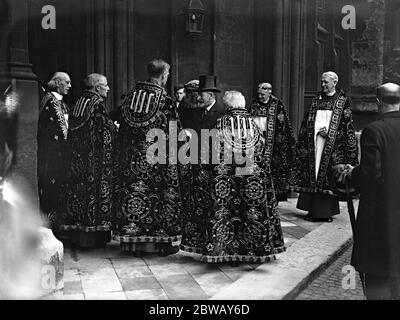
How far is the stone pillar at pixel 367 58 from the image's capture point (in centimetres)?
1354

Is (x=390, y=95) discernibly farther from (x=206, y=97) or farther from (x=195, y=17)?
(x=195, y=17)

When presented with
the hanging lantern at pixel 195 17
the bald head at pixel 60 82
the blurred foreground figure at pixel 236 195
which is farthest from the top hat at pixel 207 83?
the hanging lantern at pixel 195 17

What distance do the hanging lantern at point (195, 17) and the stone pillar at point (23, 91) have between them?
372 cm

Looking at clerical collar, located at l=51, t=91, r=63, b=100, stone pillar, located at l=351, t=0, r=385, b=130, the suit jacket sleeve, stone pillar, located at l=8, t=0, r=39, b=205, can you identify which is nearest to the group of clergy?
clerical collar, located at l=51, t=91, r=63, b=100

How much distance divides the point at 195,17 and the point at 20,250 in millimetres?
6786

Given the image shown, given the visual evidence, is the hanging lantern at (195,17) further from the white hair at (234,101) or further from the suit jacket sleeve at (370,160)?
the suit jacket sleeve at (370,160)

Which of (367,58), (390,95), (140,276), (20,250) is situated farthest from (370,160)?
(367,58)

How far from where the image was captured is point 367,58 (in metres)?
13.9

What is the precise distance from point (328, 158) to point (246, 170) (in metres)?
2.86

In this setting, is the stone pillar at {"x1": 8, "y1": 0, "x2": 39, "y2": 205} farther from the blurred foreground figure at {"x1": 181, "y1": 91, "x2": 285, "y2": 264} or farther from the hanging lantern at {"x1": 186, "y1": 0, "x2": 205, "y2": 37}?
the hanging lantern at {"x1": 186, "y1": 0, "x2": 205, "y2": 37}

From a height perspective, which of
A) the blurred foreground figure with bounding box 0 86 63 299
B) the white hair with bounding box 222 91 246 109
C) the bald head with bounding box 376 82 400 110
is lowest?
the blurred foreground figure with bounding box 0 86 63 299

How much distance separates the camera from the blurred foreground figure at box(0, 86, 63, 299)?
412 centimetres

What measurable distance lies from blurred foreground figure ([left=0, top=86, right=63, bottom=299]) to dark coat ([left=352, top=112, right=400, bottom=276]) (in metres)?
2.29
